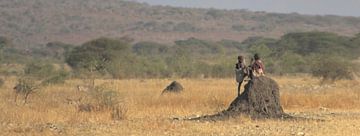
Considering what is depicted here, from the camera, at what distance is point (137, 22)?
120 m

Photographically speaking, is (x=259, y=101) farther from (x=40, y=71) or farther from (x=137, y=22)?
(x=137, y=22)

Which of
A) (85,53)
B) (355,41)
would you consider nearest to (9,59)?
(85,53)

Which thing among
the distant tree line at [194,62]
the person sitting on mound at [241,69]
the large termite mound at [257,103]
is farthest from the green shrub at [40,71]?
the large termite mound at [257,103]

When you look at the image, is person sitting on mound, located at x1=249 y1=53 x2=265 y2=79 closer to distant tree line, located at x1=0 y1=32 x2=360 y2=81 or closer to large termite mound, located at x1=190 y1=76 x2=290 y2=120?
large termite mound, located at x1=190 y1=76 x2=290 y2=120

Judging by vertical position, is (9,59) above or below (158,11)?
below

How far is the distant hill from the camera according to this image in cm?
10519

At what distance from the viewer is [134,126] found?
1371 cm

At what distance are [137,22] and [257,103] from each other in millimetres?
104995

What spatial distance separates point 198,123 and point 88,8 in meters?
113

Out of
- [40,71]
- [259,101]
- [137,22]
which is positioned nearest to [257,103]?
[259,101]

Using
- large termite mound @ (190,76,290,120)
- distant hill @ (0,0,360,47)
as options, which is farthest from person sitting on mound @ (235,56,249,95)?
distant hill @ (0,0,360,47)

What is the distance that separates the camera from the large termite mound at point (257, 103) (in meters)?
15.2

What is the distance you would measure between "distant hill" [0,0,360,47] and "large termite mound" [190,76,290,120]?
8218 cm

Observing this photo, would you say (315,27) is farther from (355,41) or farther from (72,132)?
(72,132)
